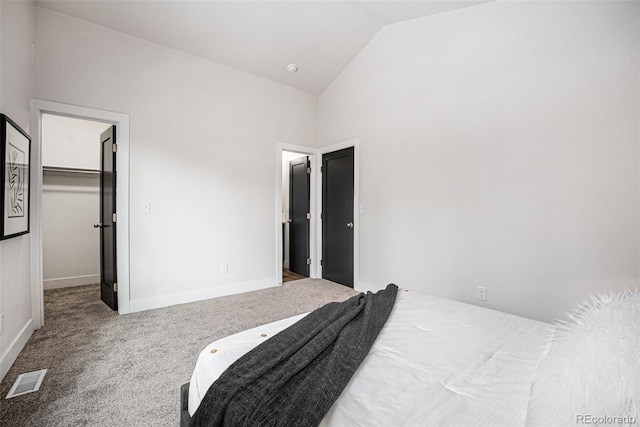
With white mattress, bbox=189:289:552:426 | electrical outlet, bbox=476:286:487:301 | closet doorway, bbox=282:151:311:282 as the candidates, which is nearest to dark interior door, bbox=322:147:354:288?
closet doorway, bbox=282:151:311:282

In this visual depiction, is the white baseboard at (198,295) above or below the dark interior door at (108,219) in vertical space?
below

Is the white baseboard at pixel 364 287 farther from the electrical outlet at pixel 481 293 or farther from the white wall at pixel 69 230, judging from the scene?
the white wall at pixel 69 230

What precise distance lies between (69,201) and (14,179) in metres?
2.46

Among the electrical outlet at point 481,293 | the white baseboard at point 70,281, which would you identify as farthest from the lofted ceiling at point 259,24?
the white baseboard at point 70,281

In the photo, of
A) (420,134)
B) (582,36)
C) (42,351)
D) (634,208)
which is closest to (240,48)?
(420,134)

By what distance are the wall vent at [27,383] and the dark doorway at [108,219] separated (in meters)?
1.19

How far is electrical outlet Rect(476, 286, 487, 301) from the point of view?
2.66 m

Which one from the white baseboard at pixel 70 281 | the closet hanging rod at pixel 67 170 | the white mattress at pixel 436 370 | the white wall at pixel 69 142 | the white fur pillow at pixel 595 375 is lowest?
the white baseboard at pixel 70 281

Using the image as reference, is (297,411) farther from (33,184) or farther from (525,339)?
(33,184)

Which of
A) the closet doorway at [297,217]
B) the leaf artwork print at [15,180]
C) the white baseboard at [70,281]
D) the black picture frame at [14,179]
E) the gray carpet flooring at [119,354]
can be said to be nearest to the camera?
the gray carpet flooring at [119,354]

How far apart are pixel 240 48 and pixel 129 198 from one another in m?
2.21

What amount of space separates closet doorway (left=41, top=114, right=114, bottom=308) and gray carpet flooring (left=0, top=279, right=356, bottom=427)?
44 centimetres

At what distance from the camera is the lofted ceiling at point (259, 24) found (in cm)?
272

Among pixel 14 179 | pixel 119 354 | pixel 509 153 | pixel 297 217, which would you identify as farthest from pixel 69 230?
pixel 509 153
